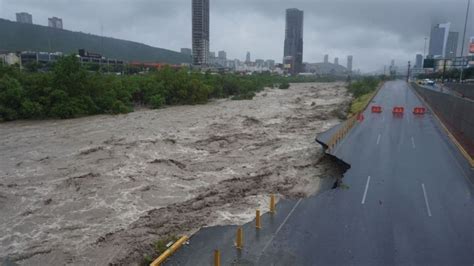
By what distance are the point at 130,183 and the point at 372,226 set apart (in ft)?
40.1

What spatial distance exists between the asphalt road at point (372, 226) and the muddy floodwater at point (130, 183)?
5.53 ft

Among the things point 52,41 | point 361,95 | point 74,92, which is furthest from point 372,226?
point 52,41

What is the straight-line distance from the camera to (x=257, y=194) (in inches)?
619

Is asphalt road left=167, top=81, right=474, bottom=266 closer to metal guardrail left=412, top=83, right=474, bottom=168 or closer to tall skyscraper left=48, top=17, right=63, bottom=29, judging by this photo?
metal guardrail left=412, top=83, right=474, bottom=168

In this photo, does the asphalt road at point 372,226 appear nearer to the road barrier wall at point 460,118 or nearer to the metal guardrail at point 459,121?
the metal guardrail at point 459,121

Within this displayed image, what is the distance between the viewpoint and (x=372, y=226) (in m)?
11.3

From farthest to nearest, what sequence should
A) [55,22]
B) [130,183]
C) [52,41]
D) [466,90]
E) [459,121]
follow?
[55,22]
[52,41]
[466,90]
[459,121]
[130,183]

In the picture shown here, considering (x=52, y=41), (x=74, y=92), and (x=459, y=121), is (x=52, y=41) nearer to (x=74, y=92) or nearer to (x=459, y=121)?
(x=74, y=92)

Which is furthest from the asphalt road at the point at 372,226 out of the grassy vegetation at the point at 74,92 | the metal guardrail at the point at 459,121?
the grassy vegetation at the point at 74,92

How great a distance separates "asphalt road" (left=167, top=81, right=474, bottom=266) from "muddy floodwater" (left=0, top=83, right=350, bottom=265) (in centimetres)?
169

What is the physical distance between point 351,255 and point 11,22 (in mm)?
161273

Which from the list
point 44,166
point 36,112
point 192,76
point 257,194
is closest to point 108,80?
point 36,112

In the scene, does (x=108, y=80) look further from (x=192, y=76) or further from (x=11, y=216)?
(x=11, y=216)

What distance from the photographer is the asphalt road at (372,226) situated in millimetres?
9453
